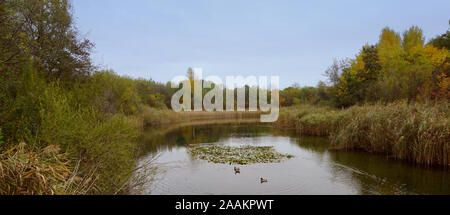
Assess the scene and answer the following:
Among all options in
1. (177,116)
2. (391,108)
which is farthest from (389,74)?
(177,116)

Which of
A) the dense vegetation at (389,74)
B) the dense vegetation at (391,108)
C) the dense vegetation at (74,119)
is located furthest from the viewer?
the dense vegetation at (389,74)

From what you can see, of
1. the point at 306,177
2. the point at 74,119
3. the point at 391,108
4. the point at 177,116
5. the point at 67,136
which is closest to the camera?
the point at 67,136

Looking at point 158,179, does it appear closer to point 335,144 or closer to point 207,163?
point 207,163

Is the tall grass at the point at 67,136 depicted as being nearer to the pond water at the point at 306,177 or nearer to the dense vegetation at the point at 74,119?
the dense vegetation at the point at 74,119

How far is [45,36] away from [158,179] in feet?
25.0

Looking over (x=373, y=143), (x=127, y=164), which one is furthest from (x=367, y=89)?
(x=127, y=164)

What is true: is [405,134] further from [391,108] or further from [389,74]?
[389,74]

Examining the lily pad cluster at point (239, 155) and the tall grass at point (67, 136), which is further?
the lily pad cluster at point (239, 155)

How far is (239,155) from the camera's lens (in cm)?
1422

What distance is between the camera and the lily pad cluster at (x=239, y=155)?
508 inches

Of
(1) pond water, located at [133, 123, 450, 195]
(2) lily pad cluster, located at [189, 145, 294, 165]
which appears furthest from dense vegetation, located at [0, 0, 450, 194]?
(2) lily pad cluster, located at [189, 145, 294, 165]

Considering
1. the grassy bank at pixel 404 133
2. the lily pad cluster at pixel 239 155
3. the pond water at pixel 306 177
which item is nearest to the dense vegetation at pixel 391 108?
the grassy bank at pixel 404 133

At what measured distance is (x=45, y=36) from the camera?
37.3ft

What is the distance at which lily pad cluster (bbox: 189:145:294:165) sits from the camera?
12.9m
